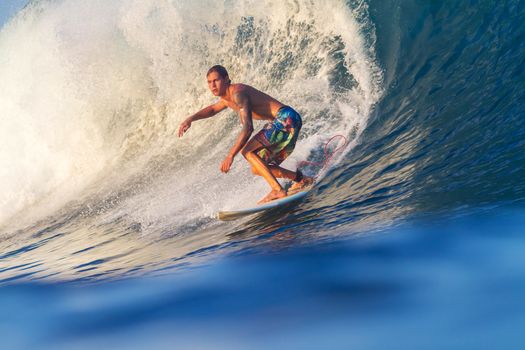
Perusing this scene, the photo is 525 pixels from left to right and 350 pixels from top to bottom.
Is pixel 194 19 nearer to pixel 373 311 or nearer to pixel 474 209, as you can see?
pixel 474 209

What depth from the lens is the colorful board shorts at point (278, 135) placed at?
5.09 m

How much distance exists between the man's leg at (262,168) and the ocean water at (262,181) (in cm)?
25

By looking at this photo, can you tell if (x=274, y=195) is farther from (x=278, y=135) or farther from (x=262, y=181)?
(x=262, y=181)

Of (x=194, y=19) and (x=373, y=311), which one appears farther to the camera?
(x=194, y=19)

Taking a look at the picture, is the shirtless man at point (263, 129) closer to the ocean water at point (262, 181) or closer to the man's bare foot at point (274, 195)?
the man's bare foot at point (274, 195)

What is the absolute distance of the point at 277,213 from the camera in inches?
182

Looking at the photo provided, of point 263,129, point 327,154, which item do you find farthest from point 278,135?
point 327,154

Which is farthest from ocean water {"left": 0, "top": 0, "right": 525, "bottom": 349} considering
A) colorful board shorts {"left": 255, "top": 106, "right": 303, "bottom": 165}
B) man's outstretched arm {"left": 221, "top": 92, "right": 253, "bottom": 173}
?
man's outstretched arm {"left": 221, "top": 92, "right": 253, "bottom": 173}

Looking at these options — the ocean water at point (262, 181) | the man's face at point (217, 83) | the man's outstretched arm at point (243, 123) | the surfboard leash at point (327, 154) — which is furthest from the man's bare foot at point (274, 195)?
the man's face at point (217, 83)

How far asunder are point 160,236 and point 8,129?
838 centimetres

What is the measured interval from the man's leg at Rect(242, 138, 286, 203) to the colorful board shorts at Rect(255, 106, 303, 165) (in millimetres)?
54

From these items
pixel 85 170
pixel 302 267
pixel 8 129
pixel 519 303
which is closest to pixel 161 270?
pixel 302 267

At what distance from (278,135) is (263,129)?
149 millimetres

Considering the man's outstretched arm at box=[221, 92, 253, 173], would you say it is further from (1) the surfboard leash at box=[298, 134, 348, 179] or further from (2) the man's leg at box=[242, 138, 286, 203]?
(1) the surfboard leash at box=[298, 134, 348, 179]
